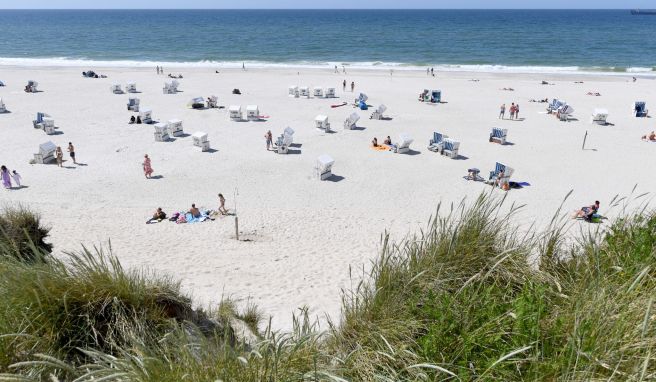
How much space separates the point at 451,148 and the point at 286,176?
6.22 meters

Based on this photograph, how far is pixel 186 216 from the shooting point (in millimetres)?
12578

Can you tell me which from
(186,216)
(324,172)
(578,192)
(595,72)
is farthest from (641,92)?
(186,216)

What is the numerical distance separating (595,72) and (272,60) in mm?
30297

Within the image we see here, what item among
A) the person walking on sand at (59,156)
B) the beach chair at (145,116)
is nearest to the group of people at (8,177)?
the person walking on sand at (59,156)

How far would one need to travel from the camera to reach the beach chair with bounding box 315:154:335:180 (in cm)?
1543

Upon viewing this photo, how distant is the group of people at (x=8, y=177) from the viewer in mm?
14102

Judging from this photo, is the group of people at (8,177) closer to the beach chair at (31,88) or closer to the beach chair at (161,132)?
the beach chair at (161,132)

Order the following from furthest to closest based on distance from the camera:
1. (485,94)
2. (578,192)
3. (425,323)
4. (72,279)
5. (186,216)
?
(485,94)
(578,192)
(186,216)
(72,279)
(425,323)

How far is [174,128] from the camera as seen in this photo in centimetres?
2005

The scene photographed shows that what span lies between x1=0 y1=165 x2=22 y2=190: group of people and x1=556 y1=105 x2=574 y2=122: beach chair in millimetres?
22240

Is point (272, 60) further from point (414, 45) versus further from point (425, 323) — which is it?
point (425, 323)

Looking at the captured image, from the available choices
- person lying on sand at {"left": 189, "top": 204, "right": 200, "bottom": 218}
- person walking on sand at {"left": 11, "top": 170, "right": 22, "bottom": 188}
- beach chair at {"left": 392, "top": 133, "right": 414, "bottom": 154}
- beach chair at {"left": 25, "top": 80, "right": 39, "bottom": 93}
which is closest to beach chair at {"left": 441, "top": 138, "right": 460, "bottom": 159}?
beach chair at {"left": 392, "top": 133, "right": 414, "bottom": 154}

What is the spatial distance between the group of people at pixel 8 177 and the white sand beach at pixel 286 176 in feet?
1.03

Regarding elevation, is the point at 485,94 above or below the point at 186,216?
above
